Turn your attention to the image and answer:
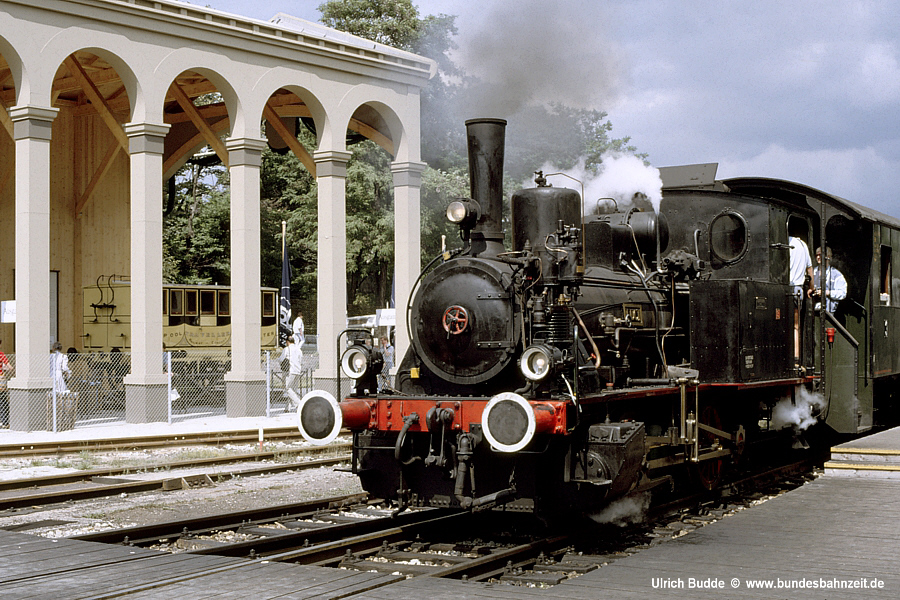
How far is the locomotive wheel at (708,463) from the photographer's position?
9.85m

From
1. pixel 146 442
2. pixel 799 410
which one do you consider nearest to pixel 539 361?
pixel 799 410

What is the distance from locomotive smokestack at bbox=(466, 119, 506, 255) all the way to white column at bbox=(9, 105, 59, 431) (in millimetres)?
10986

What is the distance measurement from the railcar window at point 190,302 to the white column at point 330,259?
5335 mm

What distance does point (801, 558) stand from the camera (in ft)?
21.7

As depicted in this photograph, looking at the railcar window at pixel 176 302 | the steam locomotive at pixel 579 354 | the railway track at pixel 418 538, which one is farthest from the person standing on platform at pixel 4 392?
the steam locomotive at pixel 579 354

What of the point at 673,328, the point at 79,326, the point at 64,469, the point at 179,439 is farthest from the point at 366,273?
the point at 673,328

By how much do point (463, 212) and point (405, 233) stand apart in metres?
13.4

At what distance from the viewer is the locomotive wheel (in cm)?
985

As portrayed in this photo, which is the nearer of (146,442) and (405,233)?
(146,442)

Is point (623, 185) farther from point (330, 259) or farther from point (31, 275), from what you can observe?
point (330, 259)

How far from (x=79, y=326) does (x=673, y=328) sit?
1764cm

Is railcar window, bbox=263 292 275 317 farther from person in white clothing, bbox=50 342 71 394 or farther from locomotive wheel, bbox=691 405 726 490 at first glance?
locomotive wheel, bbox=691 405 726 490

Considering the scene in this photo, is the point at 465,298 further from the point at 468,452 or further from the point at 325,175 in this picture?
the point at 325,175

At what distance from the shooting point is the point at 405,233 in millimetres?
21938
